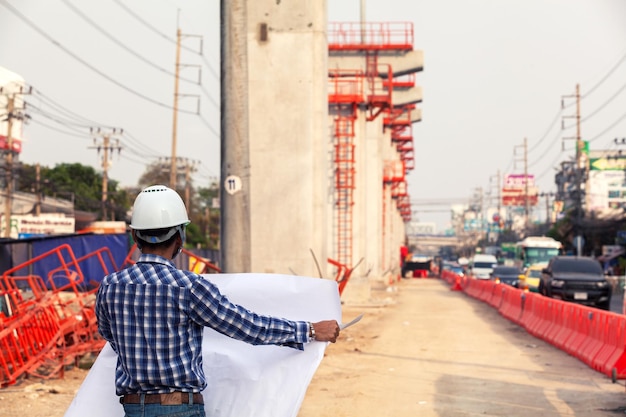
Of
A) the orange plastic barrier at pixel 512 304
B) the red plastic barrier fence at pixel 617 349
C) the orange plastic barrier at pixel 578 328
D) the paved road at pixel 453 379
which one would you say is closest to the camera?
the paved road at pixel 453 379

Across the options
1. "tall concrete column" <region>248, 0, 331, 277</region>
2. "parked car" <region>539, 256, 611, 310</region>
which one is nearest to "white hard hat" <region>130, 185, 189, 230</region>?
"tall concrete column" <region>248, 0, 331, 277</region>

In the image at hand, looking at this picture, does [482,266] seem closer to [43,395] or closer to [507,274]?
[507,274]

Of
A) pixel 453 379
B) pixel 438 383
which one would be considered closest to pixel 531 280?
pixel 453 379

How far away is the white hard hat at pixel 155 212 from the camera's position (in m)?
4.36

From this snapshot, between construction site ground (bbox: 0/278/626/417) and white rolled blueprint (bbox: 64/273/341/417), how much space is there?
598 centimetres

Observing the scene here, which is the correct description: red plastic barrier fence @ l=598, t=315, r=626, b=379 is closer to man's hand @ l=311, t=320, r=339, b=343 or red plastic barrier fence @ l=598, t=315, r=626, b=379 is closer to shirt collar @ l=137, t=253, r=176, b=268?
man's hand @ l=311, t=320, r=339, b=343

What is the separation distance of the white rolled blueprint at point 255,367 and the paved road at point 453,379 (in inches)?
236

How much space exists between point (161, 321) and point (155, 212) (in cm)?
49

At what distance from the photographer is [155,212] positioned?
437 centimetres

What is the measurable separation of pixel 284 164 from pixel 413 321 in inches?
419

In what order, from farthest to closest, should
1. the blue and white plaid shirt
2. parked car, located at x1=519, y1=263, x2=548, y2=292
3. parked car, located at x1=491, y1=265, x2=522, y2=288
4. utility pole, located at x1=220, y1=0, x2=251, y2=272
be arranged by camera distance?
parked car, located at x1=491, y1=265, x2=522, y2=288 → parked car, located at x1=519, y1=263, x2=548, y2=292 → utility pole, located at x1=220, y1=0, x2=251, y2=272 → the blue and white plaid shirt

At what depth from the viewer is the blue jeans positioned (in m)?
4.20

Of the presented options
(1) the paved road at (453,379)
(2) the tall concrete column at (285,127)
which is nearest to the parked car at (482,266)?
(1) the paved road at (453,379)

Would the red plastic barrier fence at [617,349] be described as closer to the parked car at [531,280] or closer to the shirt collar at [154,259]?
the shirt collar at [154,259]
